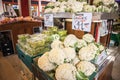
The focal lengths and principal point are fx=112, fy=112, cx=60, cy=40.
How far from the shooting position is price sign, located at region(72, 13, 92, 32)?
1.22 meters

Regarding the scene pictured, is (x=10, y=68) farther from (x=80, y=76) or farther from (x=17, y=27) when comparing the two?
(x=80, y=76)

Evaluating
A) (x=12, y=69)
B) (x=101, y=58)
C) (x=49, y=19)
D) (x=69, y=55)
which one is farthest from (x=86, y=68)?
(x=12, y=69)

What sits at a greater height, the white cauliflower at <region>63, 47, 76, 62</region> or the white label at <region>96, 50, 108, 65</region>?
the white cauliflower at <region>63, 47, 76, 62</region>

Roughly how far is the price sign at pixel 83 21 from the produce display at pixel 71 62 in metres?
0.20

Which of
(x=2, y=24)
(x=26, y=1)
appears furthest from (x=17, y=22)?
(x=26, y=1)

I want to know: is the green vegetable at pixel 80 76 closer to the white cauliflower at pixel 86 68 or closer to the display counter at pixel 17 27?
the white cauliflower at pixel 86 68

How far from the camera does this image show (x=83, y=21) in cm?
128

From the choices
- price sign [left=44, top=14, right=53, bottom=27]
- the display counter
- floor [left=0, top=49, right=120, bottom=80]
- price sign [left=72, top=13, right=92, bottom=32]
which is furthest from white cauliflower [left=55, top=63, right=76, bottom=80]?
the display counter

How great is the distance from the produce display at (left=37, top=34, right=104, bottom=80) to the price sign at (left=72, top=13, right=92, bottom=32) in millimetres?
199

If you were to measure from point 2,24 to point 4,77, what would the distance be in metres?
1.86

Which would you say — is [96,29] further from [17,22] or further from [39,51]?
[17,22]

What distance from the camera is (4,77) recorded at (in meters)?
2.58

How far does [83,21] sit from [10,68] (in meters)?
2.50

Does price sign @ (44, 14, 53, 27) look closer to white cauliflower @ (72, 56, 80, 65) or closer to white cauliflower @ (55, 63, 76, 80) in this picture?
white cauliflower @ (72, 56, 80, 65)
